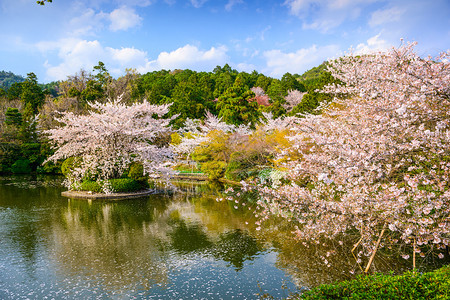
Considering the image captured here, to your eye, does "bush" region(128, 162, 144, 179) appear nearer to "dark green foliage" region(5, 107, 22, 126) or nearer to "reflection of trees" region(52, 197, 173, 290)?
"reflection of trees" region(52, 197, 173, 290)

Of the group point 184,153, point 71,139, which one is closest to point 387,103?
point 71,139

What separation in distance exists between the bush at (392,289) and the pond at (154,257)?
2.29m

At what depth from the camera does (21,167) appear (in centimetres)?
3019

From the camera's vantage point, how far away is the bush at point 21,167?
3003cm

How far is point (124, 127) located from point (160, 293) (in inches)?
522

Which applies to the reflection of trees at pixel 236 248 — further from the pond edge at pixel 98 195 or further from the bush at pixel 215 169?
the bush at pixel 215 169

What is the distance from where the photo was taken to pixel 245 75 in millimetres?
60500

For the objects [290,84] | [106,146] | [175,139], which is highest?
[290,84]

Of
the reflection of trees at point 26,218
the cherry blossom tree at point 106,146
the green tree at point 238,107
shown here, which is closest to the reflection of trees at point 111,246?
the reflection of trees at point 26,218

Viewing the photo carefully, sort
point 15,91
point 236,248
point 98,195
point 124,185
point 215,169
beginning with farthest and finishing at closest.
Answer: point 15,91 < point 215,169 < point 124,185 < point 98,195 < point 236,248

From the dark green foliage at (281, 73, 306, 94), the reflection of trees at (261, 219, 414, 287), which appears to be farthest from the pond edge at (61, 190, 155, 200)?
the dark green foliage at (281, 73, 306, 94)

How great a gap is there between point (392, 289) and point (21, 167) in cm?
3448

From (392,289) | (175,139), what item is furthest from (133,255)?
(175,139)

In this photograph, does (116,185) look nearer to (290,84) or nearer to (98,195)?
(98,195)
